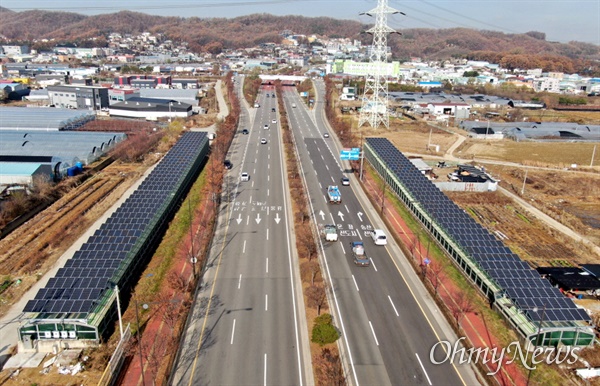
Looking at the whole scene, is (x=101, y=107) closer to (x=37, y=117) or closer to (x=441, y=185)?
(x=37, y=117)

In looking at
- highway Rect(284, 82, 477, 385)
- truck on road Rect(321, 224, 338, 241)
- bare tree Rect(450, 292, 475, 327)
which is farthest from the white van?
bare tree Rect(450, 292, 475, 327)

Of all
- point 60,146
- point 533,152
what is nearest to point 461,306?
point 60,146

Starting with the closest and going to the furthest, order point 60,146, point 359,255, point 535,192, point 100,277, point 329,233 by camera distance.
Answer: point 100,277
point 359,255
point 329,233
point 535,192
point 60,146

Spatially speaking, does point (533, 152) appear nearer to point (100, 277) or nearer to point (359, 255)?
point (359, 255)

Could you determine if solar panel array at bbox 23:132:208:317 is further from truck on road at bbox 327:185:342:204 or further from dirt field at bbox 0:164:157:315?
truck on road at bbox 327:185:342:204

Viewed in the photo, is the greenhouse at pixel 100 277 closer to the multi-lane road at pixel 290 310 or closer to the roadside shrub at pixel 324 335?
the multi-lane road at pixel 290 310

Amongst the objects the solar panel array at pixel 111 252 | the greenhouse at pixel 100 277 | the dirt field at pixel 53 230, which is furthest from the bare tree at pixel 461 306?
the dirt field at pixel 53 230
